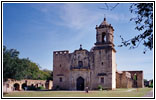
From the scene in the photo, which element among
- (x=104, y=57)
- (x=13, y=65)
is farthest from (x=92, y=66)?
(x=13, y=65)

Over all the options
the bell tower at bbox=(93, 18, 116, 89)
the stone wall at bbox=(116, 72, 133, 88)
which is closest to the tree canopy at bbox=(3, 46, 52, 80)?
the bell tower at bbox=(93, 18, 116, 89)

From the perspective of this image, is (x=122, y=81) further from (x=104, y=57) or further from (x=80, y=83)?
(x=80, y=83)

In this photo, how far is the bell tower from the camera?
33875mm

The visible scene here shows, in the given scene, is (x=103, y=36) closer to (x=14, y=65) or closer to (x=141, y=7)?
(x=14, y=65)

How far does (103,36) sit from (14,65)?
15.8 metres

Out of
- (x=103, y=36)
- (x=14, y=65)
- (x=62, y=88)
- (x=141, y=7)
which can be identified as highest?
(x=103, y=36)

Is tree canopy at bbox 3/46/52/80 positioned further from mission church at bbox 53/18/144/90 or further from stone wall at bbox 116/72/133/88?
stone wall at bbox 116/72/133/88

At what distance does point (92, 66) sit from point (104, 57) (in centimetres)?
235

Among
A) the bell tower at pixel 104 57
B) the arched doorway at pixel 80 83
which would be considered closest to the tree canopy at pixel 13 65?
the arched doorway at pixel 80 83

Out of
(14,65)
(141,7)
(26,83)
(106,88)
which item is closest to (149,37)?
(141,7)

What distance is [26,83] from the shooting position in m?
43.2

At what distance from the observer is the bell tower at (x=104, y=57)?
33875mm

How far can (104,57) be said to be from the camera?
34.5 meters

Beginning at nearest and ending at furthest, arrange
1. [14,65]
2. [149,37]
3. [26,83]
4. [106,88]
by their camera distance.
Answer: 1. [149,37]
2. [14,65]
3. [106,88]
4. [26,83]
